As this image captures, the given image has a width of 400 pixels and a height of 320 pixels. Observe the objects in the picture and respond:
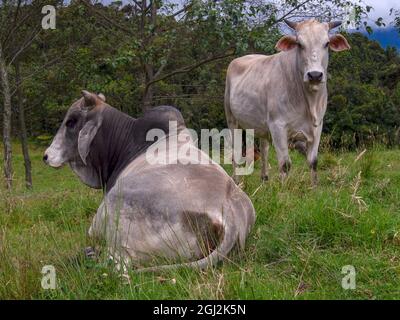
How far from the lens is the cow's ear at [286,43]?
271 inches

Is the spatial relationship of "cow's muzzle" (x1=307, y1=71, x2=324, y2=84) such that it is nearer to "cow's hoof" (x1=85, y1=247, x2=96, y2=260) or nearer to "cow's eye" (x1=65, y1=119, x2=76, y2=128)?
"cow's eye" (x1=65, y1=119, x2=76, y2=128)

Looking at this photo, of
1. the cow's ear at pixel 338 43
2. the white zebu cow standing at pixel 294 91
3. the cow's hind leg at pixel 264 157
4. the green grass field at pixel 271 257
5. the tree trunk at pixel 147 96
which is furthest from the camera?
the tree trunk at pixel 147 96

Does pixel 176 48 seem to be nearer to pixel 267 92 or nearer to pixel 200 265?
pixel 267 92

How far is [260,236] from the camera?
4484mm

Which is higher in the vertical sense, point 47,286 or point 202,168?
point 202,168

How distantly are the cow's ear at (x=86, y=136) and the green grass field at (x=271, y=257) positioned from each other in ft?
2.05

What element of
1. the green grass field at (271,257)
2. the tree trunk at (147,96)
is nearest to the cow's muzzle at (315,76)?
the green grass field at (271,257)

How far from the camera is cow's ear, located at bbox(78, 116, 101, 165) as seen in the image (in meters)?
5.43

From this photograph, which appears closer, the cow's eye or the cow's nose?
the cow's eye

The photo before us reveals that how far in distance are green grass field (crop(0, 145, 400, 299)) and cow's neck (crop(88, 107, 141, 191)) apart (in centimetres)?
52

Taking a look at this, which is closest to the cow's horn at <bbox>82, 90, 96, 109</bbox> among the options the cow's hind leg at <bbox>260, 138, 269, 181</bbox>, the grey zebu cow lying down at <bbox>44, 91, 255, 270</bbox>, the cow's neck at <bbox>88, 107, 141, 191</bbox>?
the cow's neck at <bbox>88, 107, 141, 191</bbox>

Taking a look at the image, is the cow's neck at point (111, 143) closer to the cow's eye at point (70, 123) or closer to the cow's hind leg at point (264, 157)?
the cow's eye at point (70, 123)
